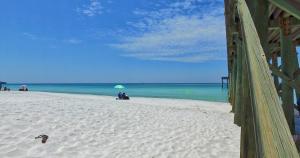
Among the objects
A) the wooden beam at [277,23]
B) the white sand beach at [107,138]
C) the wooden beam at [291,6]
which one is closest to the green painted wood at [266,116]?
the wooden beam at [291,6]

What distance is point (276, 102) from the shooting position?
1.04m

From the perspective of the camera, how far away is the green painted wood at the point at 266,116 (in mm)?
867

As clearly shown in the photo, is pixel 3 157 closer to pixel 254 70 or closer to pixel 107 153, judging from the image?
pixel 107 153

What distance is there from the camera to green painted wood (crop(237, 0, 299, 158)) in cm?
87

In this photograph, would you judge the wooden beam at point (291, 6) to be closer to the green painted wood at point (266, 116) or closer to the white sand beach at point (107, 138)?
the green painted wood at point (266, 116)

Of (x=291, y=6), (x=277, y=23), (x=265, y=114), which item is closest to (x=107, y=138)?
(x=277, y=23)

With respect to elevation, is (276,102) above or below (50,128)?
above

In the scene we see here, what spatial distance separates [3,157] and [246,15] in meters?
4.44

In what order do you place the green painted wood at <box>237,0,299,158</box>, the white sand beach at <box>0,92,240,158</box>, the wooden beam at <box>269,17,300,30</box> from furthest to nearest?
the white sand beach at <box>0,92,240,158</box> → the wooden beam at <box>269,17,300,30</box> → the green painted wood at <box>237,0,299,158</box>

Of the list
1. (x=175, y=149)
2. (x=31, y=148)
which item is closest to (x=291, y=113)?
(x=175, y=149)

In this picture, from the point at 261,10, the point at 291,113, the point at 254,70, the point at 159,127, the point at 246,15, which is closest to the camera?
the point at 254,70

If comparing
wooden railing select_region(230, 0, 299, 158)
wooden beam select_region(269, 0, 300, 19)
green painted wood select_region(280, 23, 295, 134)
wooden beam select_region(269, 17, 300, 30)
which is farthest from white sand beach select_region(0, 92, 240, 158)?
wooden railing select_region(230, 0, 299, 158)

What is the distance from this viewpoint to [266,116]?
3.23 feet

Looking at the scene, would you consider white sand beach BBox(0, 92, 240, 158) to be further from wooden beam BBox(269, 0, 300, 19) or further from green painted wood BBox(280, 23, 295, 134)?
wooden beam BBox(269, 0, 300, 19)
